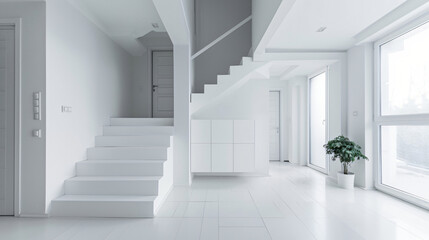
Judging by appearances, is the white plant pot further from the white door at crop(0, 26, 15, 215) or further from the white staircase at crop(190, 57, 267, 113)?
the white door at crop(0, 26, 15, 215)

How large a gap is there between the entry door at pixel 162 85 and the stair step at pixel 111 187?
298 cm

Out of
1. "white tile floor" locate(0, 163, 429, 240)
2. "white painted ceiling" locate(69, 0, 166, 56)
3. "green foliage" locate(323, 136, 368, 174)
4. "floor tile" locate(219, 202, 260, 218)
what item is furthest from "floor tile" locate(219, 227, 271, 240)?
"white painted ceiling" locate(69, 0, 166, 56)

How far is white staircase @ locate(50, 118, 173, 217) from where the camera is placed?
9.38 ft

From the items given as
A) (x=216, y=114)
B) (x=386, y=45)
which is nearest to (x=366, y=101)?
(x=386, y=45)

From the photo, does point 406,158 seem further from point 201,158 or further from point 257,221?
point 201,158

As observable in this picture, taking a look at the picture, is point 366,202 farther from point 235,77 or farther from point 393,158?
point 235,77

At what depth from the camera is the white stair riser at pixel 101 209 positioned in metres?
2.84

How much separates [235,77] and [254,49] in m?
0.61

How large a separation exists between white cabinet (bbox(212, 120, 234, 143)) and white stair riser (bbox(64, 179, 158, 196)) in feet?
5.74

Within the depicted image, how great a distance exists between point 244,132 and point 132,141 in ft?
6.79

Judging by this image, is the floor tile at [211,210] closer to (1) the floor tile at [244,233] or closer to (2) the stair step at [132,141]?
(1) the floor tile at [244,233]

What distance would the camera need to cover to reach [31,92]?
2.83 metres

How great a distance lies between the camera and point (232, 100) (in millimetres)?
5180

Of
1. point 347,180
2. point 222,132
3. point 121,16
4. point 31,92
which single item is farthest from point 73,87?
point 347,180
